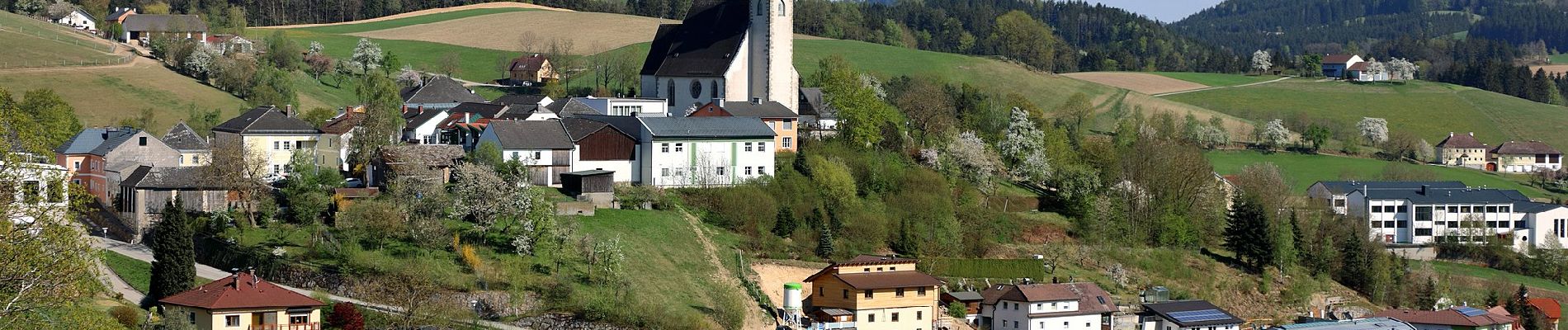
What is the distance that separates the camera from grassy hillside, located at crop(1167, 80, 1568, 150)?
116 metres

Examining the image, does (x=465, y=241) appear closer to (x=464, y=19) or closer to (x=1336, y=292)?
(x=1336, y=292)

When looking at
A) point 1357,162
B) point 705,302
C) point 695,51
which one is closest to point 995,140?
point 695,51

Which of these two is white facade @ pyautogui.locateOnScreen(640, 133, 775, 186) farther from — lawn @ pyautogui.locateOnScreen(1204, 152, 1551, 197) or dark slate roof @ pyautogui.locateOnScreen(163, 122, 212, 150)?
lawn @ pyautogui.locateOnScreen(1204, 152, 1551, 197)

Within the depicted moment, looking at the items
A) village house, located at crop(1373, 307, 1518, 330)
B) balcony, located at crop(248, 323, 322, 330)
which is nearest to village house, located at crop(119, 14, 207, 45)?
balcony, located at crop(248, 323, 322, 330)

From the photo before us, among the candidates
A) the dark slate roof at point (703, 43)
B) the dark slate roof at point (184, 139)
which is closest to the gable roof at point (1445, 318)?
the dark slate roof at point (703, 43)

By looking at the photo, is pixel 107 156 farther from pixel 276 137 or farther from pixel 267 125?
pixel 276 137

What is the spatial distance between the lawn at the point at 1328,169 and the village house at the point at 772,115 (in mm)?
31653

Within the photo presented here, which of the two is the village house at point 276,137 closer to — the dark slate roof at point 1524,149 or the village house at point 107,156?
the village house at point 107,156

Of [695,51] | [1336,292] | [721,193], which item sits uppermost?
[695,51]

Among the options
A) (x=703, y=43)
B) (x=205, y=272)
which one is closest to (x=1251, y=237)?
(x=703, y=43)

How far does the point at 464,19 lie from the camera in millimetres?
127938

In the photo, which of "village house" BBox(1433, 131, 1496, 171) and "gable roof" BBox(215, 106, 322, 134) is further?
"village house" BBox(1433, 131, 1496, 171)

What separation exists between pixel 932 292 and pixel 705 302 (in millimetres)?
7308

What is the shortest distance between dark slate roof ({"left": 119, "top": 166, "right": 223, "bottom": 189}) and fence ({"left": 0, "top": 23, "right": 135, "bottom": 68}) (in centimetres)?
3365
